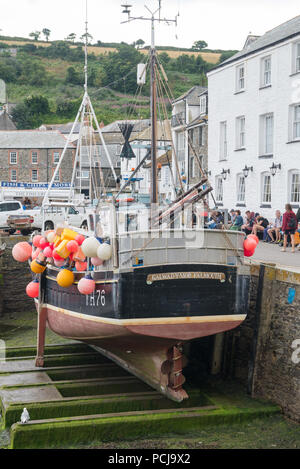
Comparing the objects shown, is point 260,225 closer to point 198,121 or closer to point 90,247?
point 90,247

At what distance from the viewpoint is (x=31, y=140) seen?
6869 cm

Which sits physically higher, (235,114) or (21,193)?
(235,114)

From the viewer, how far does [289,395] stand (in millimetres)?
12789

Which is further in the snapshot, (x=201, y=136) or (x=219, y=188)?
(x=201, y=136)

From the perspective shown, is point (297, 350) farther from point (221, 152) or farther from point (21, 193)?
point (21, 193)

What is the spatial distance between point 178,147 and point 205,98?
19.8ft

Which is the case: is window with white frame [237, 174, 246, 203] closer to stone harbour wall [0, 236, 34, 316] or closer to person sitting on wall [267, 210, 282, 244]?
person sitting on wall [267, 210, 282, 244]

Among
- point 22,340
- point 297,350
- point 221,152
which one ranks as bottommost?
point 22,340

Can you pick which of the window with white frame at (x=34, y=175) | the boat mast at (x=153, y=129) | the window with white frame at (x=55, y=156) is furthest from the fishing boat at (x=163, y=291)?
the window with white frame at (x=34, y=175)

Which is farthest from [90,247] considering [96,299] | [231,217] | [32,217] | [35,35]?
[35,35]

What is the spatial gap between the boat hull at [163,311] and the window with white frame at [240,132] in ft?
51.4

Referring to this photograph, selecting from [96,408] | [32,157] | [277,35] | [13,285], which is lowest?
[96,408]

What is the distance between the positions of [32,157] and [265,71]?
45.5 meters

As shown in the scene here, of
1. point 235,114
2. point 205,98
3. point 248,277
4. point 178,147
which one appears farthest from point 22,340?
point 178,147
